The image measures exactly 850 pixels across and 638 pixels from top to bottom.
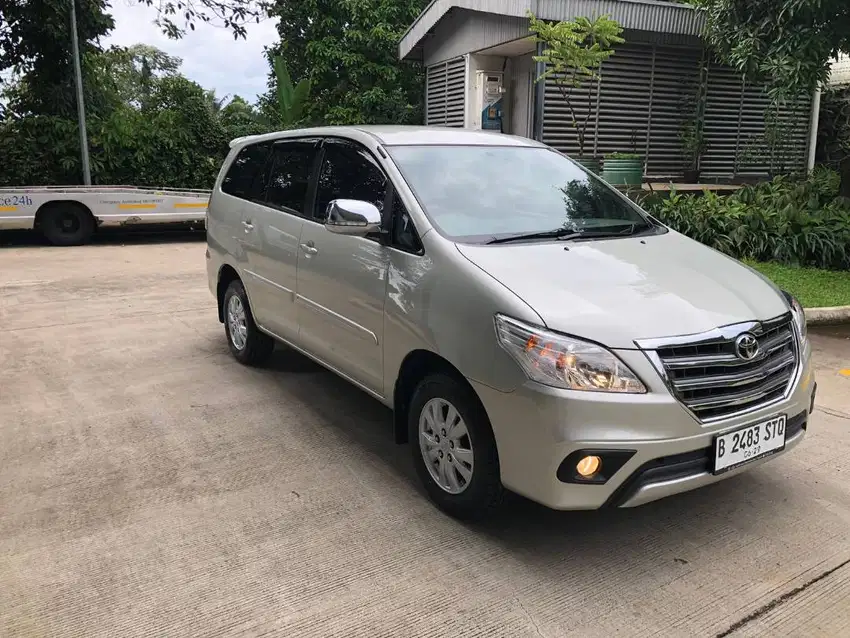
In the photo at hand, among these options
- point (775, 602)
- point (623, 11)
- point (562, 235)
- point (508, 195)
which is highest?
point (623, 11)

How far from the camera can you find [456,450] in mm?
3258

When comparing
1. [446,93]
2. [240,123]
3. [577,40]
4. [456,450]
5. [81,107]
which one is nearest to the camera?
[456,450]

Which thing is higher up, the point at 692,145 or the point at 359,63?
the point at 359,63

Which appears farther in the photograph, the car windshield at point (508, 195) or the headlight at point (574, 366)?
the car windshield at point (508, 195)

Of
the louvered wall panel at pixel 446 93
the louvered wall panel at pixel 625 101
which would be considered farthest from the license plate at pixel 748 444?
the louvered wall panel at pixel 446 93

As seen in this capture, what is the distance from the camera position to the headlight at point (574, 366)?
2.78 m

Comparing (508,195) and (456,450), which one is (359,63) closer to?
(508,195)

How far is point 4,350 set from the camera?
20.5 ft

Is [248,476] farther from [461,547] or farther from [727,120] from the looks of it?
[727,120]

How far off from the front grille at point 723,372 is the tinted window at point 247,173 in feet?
11.4

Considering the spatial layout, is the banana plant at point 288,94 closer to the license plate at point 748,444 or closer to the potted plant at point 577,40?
the potted plant at point 577,40

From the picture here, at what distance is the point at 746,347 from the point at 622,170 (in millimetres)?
8621

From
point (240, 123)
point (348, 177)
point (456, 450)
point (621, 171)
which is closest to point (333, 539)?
point (456, 450)

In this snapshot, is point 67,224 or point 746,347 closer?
point 746,347
